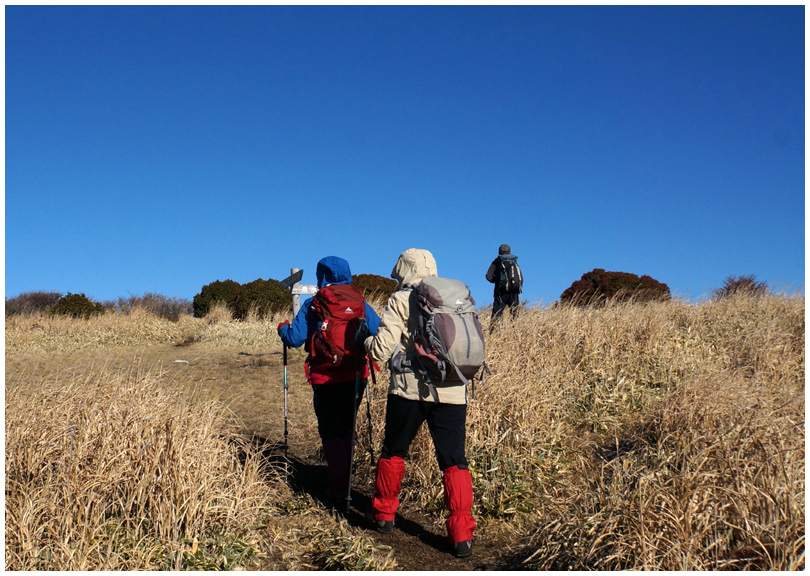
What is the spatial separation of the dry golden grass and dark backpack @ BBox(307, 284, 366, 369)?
95 centimetres

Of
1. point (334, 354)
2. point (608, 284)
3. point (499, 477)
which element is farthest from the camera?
point (608, 284)

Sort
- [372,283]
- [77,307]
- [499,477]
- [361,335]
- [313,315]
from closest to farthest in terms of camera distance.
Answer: [361,335], [313,315], [499,477], [77,307], [372,283]

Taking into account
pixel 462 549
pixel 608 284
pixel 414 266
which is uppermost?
pixel 608 284

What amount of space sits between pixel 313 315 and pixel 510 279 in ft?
23.7

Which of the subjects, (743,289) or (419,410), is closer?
(419,410)

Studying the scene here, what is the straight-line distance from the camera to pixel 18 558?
148 inches

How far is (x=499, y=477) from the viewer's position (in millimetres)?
5539

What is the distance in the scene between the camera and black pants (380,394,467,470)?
4.43 meters

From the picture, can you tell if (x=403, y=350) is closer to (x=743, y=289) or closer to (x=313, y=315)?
(x=313, y=315)

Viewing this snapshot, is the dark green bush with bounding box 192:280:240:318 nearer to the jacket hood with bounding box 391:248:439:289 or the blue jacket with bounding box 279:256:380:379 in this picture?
the blue jacket with bounding box 279:256:380:379

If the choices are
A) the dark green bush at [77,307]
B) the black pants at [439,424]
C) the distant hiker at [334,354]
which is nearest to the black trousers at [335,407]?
the distant hiker at [334,354]

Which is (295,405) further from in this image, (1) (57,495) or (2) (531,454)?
(1) (57,495)

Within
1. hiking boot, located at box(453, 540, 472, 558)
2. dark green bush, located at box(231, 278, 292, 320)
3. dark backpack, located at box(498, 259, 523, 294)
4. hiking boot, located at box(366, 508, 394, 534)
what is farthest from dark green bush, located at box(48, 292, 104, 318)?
hiking boot, located at box(453, 540, 472, 558)

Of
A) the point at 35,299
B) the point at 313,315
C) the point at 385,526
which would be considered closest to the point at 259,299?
the point at 313,315
